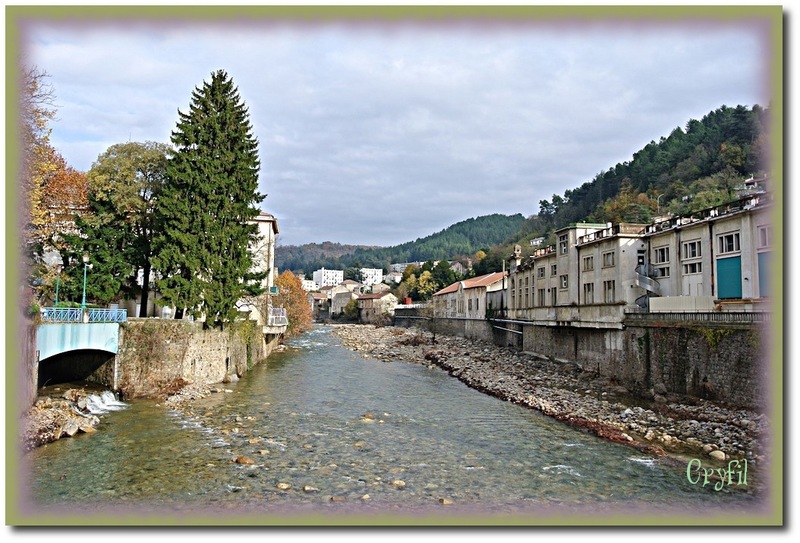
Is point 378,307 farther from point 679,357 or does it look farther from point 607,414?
point 607,414

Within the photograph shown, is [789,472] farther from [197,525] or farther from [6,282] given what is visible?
[6,282]

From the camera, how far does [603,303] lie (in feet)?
94.5

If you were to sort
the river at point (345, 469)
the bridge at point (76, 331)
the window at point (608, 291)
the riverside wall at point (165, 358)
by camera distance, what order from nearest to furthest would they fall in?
1. the river at point (345, 469)
2. the bridge at point (76, 331)
3. the riverside wall at point (165, 358)
4. the window at point (608, 291)

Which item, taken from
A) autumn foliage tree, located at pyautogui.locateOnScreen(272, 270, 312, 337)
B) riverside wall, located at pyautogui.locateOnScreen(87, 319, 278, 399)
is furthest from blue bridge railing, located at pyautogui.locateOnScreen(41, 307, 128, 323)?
autumn foliage tree, located at pyautogui.locateOnScreen(272, 270, 312, 337)

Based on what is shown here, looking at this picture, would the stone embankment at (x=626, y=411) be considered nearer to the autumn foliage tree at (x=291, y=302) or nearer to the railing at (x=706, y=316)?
the railing at (x=706, y=316)

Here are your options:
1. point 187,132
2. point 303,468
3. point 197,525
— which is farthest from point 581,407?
point 187,132

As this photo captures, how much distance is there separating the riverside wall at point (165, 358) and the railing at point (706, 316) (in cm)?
2122

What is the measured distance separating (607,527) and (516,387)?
21029 mm

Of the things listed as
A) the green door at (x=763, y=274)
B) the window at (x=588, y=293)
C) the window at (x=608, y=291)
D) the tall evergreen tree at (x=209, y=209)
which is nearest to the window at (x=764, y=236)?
the green door at (x=763, y=274)

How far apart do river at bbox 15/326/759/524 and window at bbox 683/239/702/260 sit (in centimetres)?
1123

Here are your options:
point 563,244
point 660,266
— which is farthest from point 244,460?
point 563,244

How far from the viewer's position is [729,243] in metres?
22.7

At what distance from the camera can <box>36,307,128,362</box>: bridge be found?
58.2 ft

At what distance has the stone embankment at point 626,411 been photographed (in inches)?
625
